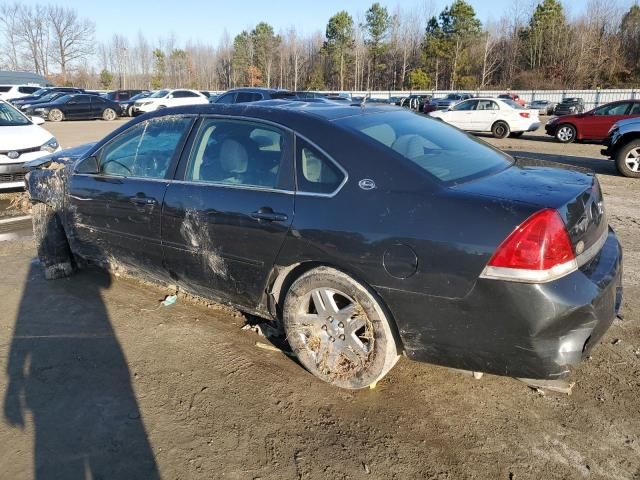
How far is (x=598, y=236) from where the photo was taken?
271cm

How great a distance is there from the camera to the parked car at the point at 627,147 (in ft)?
32.9

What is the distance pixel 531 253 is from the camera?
7.37 feet

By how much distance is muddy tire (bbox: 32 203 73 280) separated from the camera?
4535mm

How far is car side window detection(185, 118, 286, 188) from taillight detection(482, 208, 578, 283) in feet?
4.47

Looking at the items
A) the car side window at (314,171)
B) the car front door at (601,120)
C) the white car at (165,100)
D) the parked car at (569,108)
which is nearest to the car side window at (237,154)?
the car side window at (314,171)

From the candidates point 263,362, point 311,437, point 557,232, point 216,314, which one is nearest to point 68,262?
point 216,314

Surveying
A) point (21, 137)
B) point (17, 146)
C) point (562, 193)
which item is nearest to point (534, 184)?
point (562, 193)

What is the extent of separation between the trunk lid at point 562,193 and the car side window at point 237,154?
3.76ft

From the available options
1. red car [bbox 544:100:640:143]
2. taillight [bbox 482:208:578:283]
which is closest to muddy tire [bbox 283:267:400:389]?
taillight [bbox 482:208:578:283]

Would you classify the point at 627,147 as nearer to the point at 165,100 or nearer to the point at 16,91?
the point at 165,100

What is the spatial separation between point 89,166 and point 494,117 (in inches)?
712

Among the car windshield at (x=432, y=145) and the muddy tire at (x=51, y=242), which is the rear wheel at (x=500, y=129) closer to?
the car windshield at (x=432, y=145)

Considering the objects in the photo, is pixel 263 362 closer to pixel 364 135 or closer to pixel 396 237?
pixel 396 237

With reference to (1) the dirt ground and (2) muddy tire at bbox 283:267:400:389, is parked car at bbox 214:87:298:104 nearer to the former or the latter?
(1) the dirt ground
